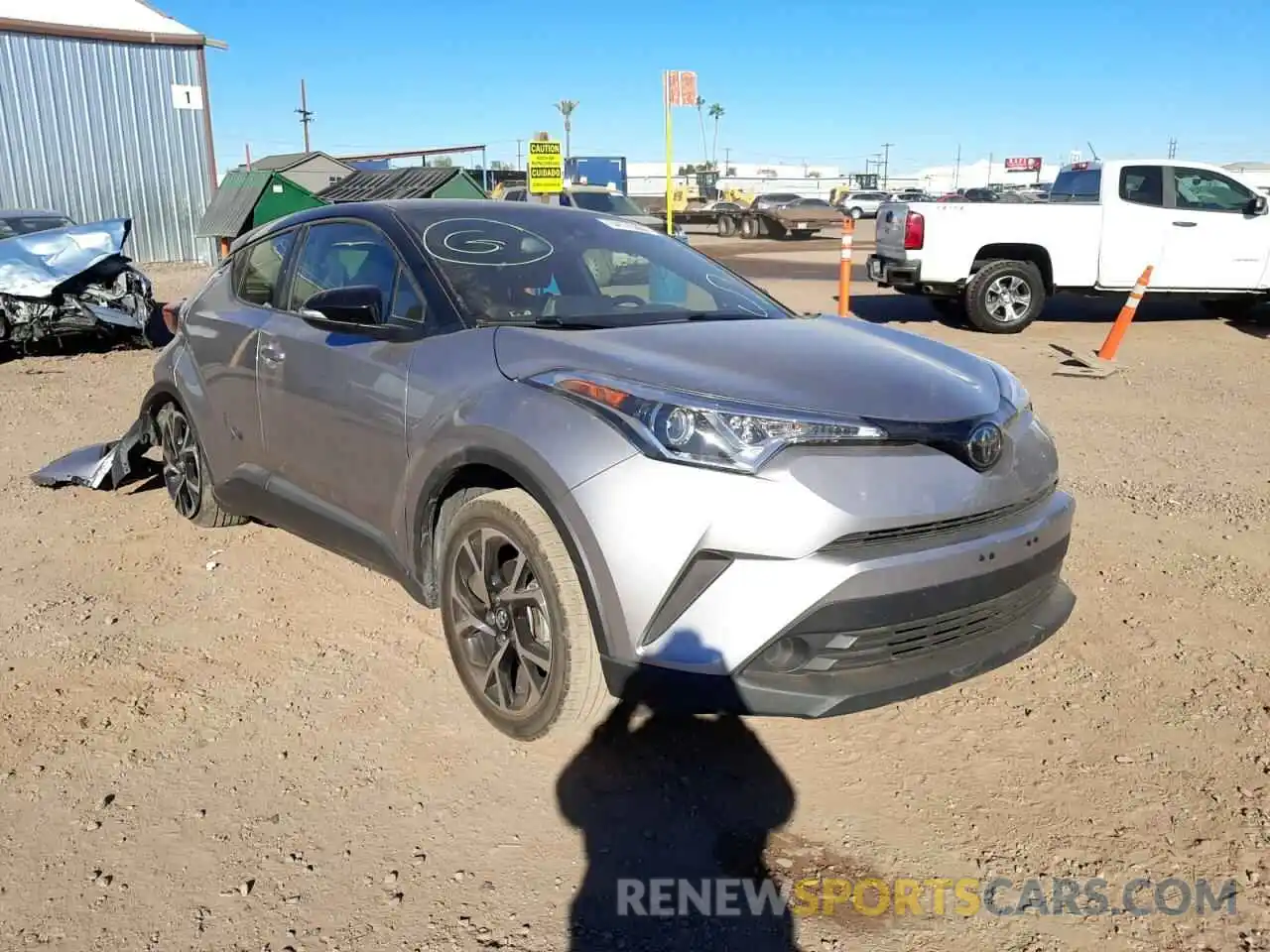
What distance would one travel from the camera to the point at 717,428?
258 cm

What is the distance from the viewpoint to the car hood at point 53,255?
9.81 meters

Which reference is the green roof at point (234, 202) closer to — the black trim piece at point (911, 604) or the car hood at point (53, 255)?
the car hood at point (53, 255)

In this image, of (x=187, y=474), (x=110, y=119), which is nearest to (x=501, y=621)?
(x=187, y=474)

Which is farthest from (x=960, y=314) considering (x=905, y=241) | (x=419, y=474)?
(x=419, y=474)

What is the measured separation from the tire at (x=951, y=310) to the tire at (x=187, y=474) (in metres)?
9.09

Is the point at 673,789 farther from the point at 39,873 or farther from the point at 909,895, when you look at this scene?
the point at 39,873

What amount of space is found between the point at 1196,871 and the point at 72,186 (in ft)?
74.2

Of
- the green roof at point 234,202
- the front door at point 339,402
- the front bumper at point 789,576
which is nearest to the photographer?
the front bumper at point 789,576

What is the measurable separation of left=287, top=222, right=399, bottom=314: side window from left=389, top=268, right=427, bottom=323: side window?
0.03 metres

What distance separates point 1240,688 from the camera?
3.42 meters

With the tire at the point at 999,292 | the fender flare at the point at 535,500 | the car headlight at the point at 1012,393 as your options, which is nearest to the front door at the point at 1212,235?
the tire at the point at 999,292

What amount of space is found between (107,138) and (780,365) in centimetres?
2170

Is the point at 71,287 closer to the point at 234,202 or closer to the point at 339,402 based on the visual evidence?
the point at 339,402

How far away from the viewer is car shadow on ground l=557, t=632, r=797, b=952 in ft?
7.75
